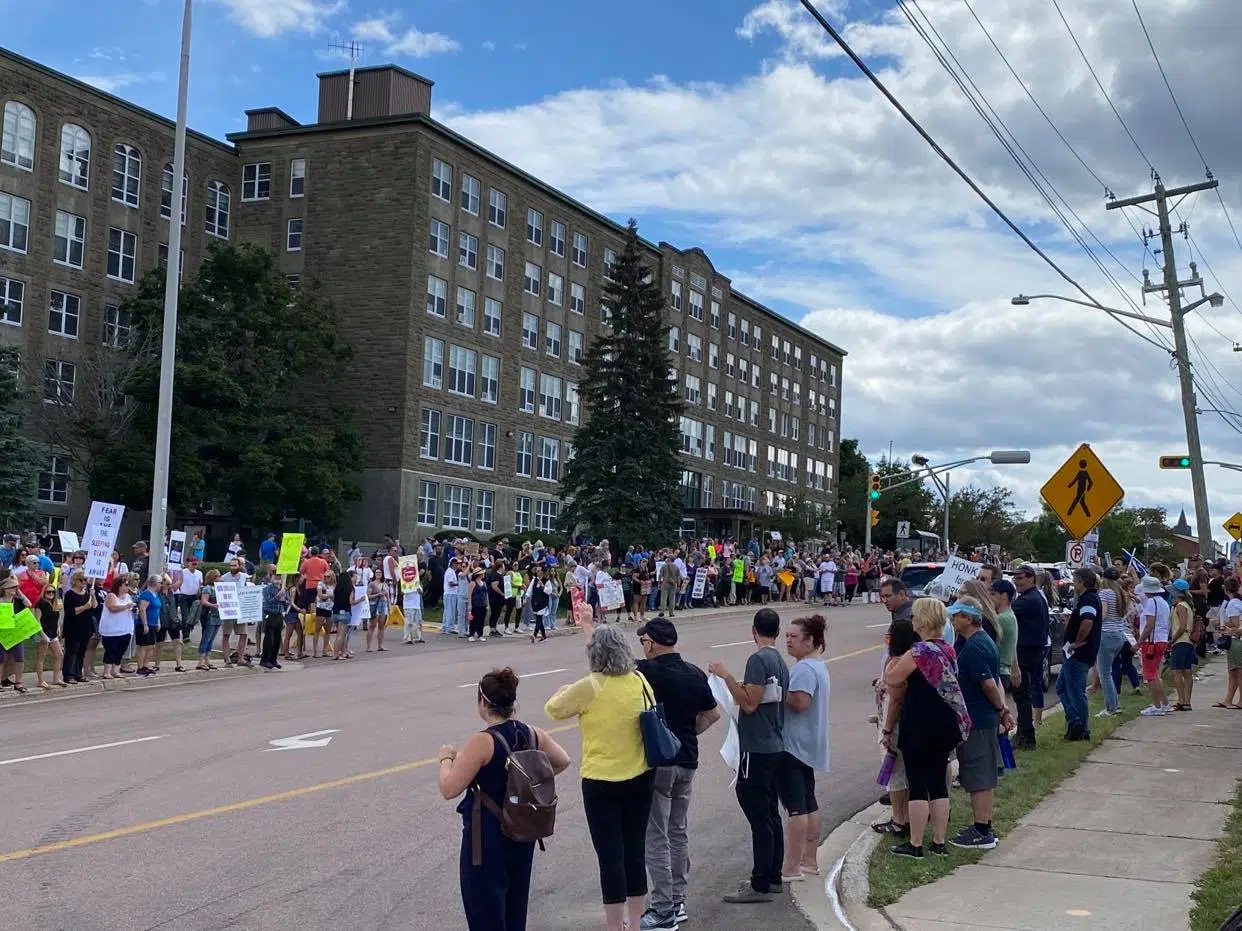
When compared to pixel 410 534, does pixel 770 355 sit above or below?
above

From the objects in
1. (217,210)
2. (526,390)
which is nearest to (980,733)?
(217,210)

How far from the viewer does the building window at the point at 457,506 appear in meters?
59.3

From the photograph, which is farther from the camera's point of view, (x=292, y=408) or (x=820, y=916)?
(x=292, y=408)

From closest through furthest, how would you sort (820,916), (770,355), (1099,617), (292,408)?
(820,916) < (1099,617) < (292,408) < (770,355)

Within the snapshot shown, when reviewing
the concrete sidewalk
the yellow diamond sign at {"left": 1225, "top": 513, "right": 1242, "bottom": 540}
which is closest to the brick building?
the yellow diamond sign at {"left": 1225, "top": 513, "right": 1242, "bottom": 540}

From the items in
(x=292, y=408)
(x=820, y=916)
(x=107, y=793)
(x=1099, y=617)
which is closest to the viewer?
(x=820, y=916)

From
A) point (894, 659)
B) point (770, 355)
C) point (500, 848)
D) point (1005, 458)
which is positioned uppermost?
point (770, 355)

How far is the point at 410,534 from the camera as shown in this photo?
56.3 m

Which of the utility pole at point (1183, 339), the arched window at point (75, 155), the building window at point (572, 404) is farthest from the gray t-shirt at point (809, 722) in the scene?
the building window at point (572, 404)

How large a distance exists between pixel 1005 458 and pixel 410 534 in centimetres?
2408

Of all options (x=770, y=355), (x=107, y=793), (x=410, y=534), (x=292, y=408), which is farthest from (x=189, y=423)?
(x=770, y=355)

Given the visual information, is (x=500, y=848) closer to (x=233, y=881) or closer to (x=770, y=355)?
(x=233, y=881)

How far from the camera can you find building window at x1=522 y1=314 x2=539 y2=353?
6444 centimetres

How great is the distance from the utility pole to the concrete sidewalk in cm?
1772
